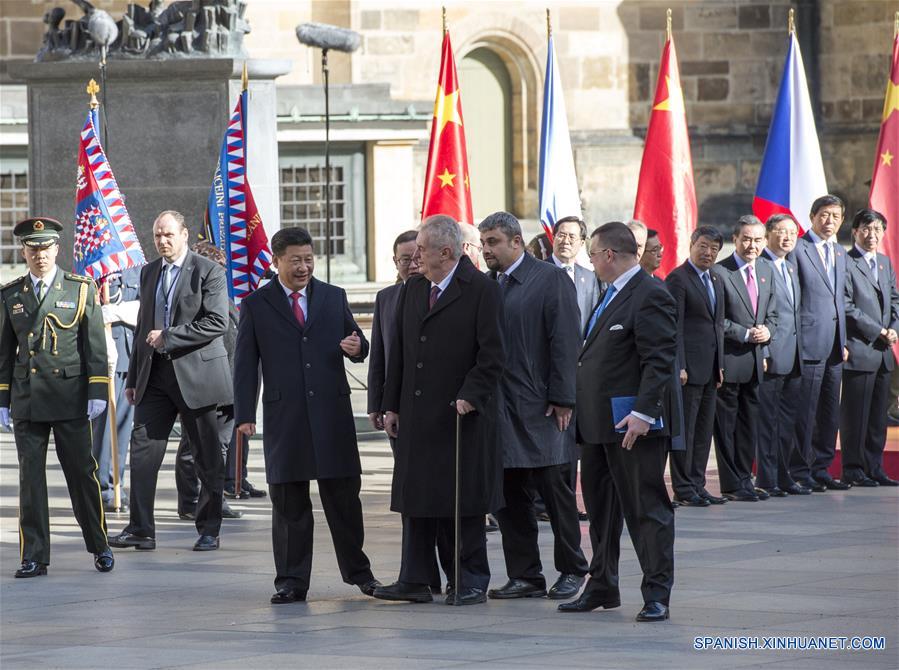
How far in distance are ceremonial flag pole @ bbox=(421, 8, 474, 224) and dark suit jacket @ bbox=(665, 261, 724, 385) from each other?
395 centimetres

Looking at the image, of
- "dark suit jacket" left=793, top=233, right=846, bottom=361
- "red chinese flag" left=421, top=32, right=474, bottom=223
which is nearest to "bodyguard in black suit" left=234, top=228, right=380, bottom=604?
"dark suit jacket" left=793, top=233, right=846, bottom=361

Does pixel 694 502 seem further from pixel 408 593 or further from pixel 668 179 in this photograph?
pixel 668 179

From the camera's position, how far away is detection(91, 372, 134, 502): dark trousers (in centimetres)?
1220

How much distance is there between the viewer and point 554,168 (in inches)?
652

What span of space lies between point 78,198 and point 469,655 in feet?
22.8

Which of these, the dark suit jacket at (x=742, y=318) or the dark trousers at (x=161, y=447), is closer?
the dark trousers at (x=161, y=447)

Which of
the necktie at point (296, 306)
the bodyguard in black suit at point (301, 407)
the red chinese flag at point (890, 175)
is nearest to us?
the bodyguard in black suit at point (301, 407)

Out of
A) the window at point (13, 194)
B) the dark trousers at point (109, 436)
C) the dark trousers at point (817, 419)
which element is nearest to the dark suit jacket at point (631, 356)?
the dark trousers at point (109, 436)

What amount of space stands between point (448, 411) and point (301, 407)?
81 centimetres

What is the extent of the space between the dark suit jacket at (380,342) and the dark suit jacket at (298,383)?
0.60 feet

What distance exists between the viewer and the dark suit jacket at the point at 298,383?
A: 8891 mm

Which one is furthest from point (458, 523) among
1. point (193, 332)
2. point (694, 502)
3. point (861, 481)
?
point (861, 481)

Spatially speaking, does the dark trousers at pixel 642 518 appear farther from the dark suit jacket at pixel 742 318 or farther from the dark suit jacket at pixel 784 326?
the dark suit jacket at pixel 784 326

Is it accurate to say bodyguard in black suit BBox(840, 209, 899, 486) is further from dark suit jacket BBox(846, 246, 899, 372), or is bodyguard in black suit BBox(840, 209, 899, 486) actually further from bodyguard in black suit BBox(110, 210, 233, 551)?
bodyguard in black suit BBox(110, 210, 233, 551)
